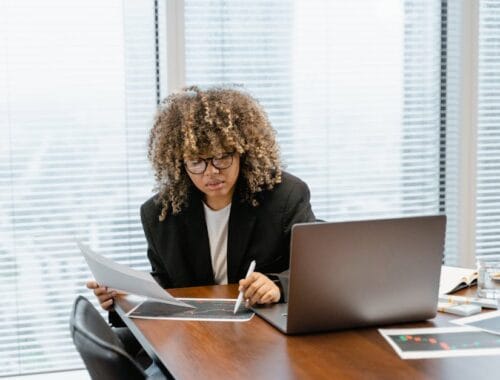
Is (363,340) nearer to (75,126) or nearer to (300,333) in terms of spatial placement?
(300,333)


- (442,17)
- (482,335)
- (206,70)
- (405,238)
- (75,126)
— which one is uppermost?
(442,17)

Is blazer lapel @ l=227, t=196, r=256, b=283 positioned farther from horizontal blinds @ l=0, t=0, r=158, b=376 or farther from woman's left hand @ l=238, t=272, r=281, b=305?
horizontal blinds @ l=0, t=0, r=158, b=376

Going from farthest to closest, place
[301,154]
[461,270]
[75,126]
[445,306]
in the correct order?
1. [301,154]
2. [75,126]
3. [461,270]
4. [445,306]

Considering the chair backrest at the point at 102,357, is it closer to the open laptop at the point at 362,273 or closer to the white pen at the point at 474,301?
the open laptop at the point at 362,273

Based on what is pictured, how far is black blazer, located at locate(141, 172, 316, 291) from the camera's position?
7.97 feet

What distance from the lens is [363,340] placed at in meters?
1.70

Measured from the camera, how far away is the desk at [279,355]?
1.49m

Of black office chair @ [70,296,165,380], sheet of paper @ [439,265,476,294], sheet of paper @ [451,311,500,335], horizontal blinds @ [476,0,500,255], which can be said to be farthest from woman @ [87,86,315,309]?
horizontal blinds @ [476,0,500,255]

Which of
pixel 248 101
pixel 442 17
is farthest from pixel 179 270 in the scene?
pixel 442 17

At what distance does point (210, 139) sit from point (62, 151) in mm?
1064

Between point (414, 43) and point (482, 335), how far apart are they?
2.14 meters

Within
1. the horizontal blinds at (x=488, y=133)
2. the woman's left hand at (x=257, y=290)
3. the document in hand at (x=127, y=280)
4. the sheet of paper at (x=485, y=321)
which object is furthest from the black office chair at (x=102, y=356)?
the horizontal blinds at (x=488, y=133)

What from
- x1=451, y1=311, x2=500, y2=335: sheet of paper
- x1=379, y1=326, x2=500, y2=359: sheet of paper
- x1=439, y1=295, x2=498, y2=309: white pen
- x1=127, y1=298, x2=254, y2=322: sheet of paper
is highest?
x1=439, y1=295, x2=498, y2=309: white pen

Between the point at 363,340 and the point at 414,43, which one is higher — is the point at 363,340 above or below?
below
